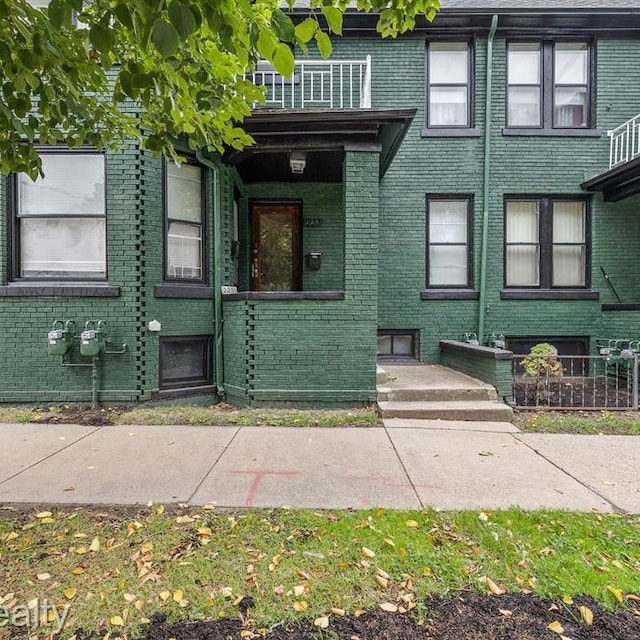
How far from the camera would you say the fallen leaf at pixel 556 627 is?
1.89m

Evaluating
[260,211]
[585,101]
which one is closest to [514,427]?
[260,211]

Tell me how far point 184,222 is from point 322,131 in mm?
2405

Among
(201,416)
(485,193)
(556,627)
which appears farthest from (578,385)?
(201,416)

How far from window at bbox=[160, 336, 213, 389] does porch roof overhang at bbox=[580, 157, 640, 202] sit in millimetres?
7411

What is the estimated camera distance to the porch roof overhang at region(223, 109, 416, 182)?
5395 millimetres

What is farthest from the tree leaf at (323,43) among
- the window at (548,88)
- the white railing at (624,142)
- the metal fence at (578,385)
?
the white railing at (624,142)

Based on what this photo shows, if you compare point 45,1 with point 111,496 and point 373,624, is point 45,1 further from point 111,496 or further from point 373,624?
point 373,624

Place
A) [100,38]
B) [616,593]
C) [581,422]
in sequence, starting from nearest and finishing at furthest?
[100,38]
[616,593]
[581,422]

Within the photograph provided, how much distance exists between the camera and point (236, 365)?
5953 mm

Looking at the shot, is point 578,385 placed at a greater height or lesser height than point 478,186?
lesser

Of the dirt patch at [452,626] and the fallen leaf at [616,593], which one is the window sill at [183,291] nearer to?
the dirt patch at [452,626]

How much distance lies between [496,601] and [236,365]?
14.7 feet

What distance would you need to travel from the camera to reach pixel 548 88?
319 inches

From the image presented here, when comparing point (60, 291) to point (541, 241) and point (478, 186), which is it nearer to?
point (478, 186)
